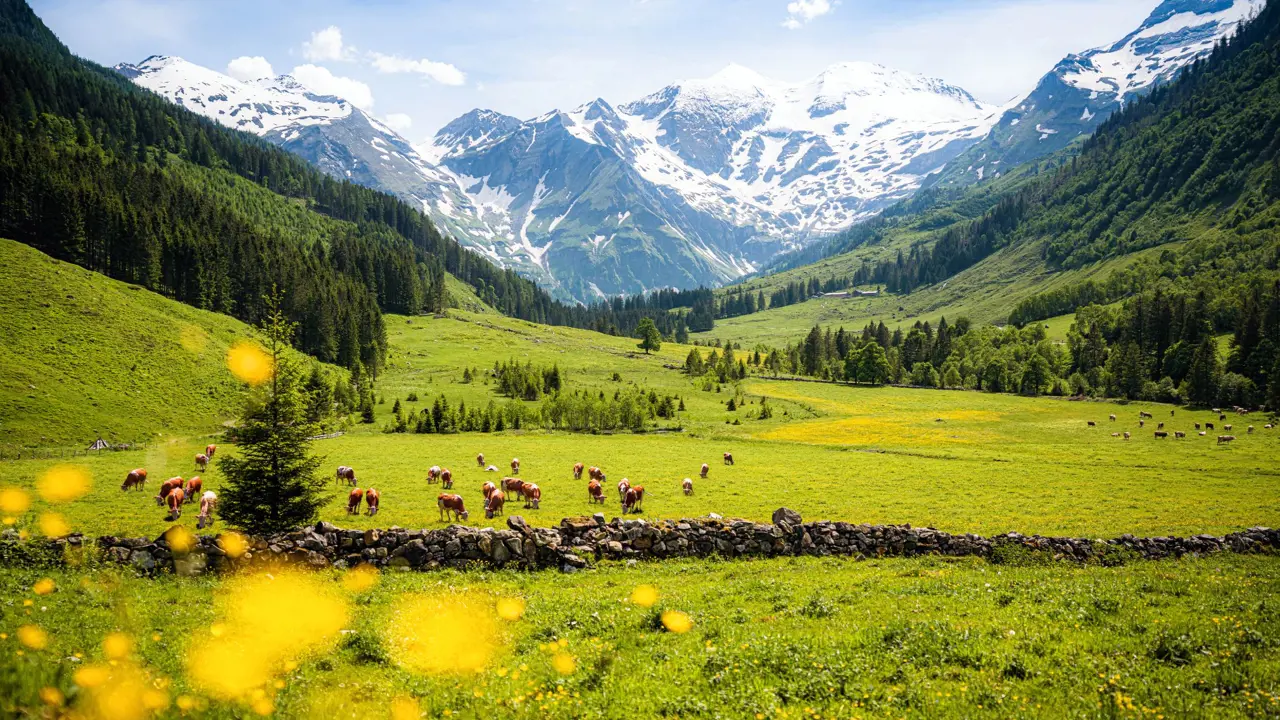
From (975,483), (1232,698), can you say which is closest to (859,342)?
(975,483)

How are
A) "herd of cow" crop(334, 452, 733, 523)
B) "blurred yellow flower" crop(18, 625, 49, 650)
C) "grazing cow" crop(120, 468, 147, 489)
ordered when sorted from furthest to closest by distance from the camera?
"grazing cow" crop(120, 468, 147, 489) < "herd of cow" crop(334, 452, 733, 523) < "blurred yellow flower" crop(18, 625, 49, 650)

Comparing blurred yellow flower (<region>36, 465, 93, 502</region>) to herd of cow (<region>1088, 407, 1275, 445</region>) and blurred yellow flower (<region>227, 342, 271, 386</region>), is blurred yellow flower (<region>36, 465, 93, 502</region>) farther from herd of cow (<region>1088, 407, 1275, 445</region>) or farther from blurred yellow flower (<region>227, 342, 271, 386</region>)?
herd of cow (<region>1088, 407, 1275, 445</region>)

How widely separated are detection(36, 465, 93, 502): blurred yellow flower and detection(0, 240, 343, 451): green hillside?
15.3m

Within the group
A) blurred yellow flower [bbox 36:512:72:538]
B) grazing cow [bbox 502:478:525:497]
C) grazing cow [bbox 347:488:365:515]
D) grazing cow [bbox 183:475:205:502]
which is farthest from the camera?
grazing cow [bbox 502:478:525:497]

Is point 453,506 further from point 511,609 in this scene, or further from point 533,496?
point 511,609

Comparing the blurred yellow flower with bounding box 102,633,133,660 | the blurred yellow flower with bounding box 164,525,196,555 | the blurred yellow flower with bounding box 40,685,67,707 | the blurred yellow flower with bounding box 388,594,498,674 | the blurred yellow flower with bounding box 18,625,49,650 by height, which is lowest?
the blurred yellow flower with bounding box 388,594,498,674

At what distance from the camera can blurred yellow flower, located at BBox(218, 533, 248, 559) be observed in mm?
17953

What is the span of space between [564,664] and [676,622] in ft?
11.2

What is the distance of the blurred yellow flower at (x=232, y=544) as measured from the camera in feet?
58.9

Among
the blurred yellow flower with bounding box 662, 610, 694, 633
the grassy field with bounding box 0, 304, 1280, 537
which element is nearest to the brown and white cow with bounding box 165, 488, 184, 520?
the grassy field with bounding box 0, 304, 1280, 537

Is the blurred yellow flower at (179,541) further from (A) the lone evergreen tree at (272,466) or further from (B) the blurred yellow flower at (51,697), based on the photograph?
(B) the blurred yellow flower at (51,697)

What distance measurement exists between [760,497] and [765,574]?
1855 cm

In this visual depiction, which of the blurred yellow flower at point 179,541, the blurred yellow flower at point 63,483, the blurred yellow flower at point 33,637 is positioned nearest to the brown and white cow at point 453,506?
the blurred yellow flower at point 179,541

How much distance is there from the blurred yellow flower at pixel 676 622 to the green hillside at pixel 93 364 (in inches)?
2417
